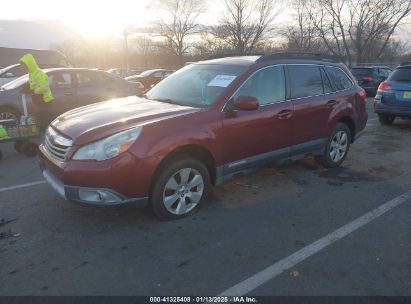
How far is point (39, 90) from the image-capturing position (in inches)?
304

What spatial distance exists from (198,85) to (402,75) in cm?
695

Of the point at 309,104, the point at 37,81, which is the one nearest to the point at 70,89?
the point at 37,81

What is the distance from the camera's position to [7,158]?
278 inches

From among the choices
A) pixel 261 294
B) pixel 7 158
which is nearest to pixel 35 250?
pixel 261 294

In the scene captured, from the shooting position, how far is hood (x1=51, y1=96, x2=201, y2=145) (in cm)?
380

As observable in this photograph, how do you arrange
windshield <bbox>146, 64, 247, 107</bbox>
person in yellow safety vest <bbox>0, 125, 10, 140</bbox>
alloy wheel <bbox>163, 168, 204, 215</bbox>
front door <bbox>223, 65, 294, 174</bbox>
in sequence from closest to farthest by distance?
alloy wheel <bbox>163, 168, 204, 215</bbox>
front door <bbox>223, 65, 294, 174</bbox>
windshield <bbox>146, 64, 247, 107</bbox>
person in yellow safety vest <bbox>0, 125, 10, 140</bbox>

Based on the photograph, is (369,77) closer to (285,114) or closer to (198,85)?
(285,114)

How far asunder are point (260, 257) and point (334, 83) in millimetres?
3541

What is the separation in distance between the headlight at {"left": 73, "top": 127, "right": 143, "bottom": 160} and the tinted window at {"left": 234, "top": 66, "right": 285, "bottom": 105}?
57.6 inches

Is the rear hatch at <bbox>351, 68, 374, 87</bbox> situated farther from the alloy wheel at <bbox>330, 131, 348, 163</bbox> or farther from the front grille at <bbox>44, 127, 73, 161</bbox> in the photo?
Answer: the front grille at <bbox>44, 127, 73, 161</bbox>

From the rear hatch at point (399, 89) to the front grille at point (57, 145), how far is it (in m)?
8.19

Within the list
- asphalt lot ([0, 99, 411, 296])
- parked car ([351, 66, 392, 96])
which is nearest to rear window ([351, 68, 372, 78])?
parked car ([351, 66, 392, 96])

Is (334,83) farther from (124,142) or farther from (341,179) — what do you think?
(124,142)

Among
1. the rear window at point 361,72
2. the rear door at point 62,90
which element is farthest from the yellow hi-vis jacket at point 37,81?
the rear window at point 361,72
